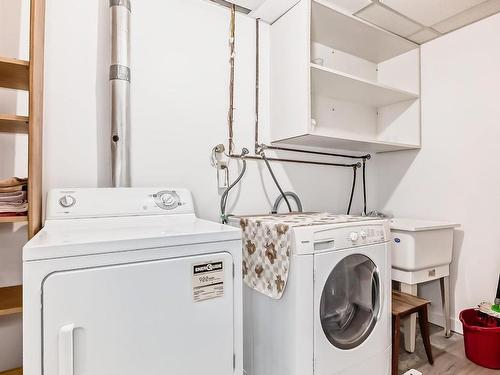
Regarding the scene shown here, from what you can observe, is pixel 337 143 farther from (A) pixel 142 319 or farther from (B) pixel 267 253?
(A) pixel 142 319

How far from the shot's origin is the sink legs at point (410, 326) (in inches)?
77.9

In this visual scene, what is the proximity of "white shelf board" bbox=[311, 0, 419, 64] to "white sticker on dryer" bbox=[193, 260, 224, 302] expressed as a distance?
70.0 inches

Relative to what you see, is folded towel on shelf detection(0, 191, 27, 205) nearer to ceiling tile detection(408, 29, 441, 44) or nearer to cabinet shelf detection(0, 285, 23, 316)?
cabinet shelf detection(0, 285, 23, 316)

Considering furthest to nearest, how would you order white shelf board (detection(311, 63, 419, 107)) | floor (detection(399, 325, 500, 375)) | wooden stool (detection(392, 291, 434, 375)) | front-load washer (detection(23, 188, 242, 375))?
white shelf board (detection(311, 63, 419, 107))
floor (detection(399, 325, 500, 375))
wooden stool (detection(392, 291, 434, 375))
front-load washer (detection(23, 188, 242, 375))

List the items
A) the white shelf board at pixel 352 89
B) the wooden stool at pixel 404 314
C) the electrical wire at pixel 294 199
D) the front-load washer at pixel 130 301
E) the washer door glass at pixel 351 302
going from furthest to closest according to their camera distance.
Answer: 1. the electrical wire at pixel 294 199
2. the white shelf board at pixel 352 89
3. the wooden stool at pixel 404 314
4. the washer door glass at pixel 351 302
5. the front-load washer at pixel 130 301

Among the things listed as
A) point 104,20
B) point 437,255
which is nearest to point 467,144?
point 437,255

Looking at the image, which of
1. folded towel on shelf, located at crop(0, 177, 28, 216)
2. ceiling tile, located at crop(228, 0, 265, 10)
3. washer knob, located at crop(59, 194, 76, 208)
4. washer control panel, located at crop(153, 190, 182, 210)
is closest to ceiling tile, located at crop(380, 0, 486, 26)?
ceiling tile, located at crop(228, 0, 265, 10)

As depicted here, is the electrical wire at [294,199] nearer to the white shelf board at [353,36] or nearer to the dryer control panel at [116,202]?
the dryer control panel at [116,202]

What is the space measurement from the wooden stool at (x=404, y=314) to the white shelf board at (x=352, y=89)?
1.56m

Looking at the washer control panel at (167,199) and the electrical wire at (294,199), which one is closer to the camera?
the washer control panel at (167,199)

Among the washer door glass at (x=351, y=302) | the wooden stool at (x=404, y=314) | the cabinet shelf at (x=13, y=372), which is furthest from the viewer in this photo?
the wooden stool at (x=404, y=314)

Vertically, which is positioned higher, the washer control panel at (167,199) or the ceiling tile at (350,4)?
the ceiling tile at (350,4)

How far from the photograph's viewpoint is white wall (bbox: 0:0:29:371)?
4.43ft

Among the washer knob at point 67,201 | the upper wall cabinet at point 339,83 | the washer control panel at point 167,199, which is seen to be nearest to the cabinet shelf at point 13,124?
the washer knob at point 67,201
